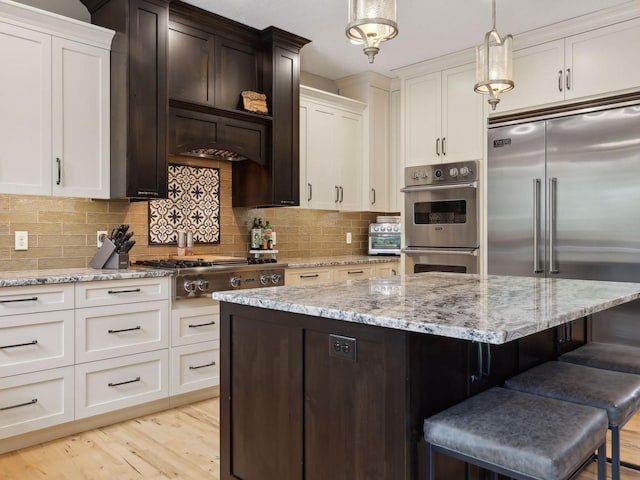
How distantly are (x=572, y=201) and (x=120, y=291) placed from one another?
3.19m

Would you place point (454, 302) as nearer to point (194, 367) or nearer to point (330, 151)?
point (194, 367)

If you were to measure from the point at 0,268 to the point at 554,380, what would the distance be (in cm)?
307

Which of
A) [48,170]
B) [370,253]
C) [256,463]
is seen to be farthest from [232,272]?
[370,253]

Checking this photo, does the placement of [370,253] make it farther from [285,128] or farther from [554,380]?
[554,380]

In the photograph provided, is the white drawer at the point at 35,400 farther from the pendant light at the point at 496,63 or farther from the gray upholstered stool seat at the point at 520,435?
the pendant light at the point at 496,63

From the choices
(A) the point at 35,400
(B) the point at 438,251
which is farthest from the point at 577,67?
(A) the point at 35,400

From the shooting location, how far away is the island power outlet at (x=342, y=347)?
1603 millimetres

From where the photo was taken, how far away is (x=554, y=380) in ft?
6.24

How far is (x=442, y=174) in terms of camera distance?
15.1 feet

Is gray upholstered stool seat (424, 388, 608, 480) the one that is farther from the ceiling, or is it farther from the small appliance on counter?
the small appliance on counter

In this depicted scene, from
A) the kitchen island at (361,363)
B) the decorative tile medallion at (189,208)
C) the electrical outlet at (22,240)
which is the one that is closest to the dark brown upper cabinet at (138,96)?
the decorative tile medallion at (189,208)

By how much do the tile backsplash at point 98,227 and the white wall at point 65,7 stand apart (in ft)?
4.10

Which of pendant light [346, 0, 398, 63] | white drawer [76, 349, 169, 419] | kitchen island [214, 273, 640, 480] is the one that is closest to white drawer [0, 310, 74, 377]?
white drawer [76, 349, 169, 419]

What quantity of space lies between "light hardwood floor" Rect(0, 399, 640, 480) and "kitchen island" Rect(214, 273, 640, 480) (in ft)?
1.94
